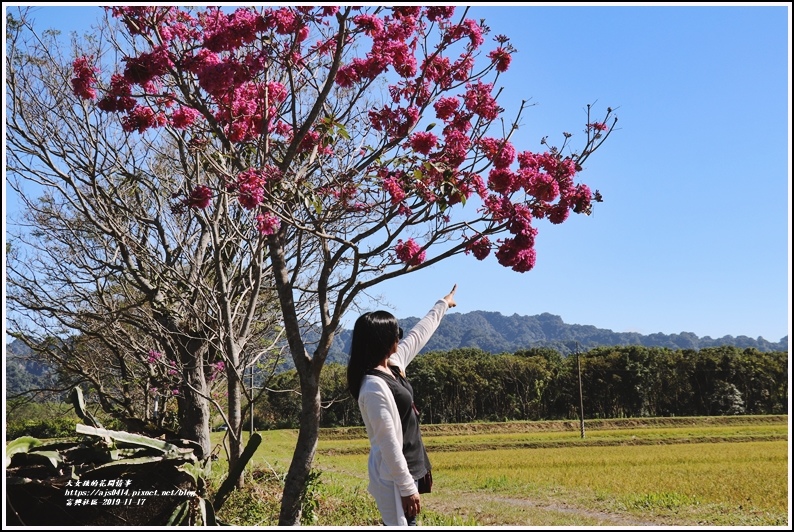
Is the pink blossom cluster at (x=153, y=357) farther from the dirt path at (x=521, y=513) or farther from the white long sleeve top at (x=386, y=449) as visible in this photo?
the white long sleeve top at (x=386, y=449)

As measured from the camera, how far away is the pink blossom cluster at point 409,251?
4.77 meters

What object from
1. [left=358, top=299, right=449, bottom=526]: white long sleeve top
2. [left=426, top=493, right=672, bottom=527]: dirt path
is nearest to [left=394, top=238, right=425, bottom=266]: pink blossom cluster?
[left=358, top=299, right=449, bottom=526]: white long sleeve top

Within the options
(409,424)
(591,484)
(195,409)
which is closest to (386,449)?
(409,424)

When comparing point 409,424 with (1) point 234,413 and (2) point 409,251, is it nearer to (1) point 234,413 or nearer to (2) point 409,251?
(2) point 409,251

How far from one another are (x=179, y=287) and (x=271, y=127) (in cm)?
365

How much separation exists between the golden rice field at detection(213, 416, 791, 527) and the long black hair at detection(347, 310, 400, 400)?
3.53m

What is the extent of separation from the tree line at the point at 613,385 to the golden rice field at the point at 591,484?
17407mm

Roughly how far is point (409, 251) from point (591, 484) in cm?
893

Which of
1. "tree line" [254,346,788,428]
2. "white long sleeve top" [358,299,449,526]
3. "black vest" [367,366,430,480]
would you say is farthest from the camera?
"tree line" [254,346,788,428]

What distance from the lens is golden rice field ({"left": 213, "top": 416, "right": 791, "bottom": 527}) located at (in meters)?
7.83

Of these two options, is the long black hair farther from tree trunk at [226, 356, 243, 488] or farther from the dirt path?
the dirt path

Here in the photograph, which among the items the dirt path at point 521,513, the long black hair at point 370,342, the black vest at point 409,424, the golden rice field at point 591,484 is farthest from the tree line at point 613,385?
the long black hair at point 370,342

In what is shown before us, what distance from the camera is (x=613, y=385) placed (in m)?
45.1

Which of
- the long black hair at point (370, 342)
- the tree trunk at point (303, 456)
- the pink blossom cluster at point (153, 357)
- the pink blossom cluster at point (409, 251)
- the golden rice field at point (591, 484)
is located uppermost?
the pink blossom cluster at point (409, 251)
